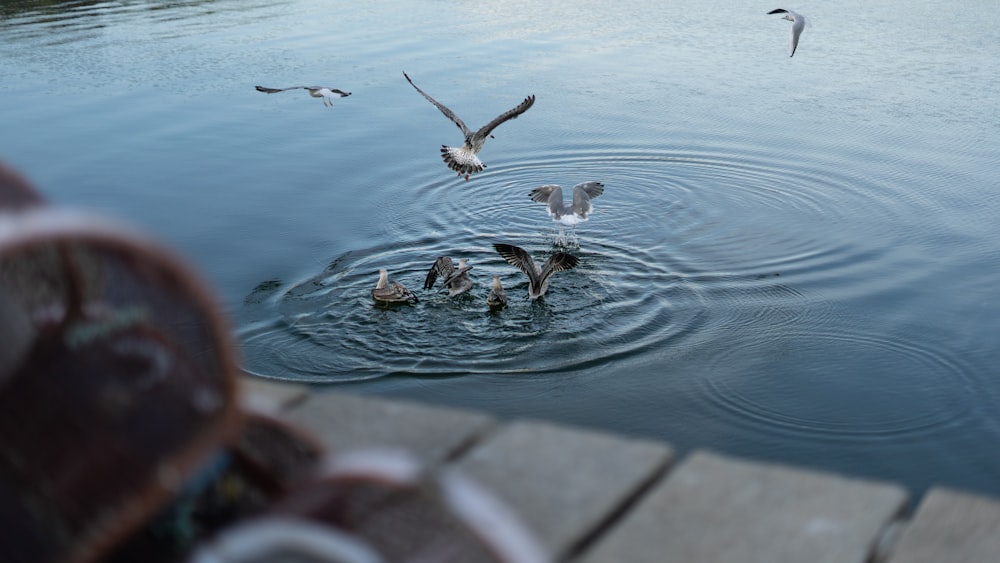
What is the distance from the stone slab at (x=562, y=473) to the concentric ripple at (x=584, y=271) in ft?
16.5

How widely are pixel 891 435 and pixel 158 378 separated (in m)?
5.57

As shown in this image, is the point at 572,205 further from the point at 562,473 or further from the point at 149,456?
the point at 149,456

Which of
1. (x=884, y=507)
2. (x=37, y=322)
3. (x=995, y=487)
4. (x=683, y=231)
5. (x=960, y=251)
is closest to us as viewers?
(x=37, y=322)

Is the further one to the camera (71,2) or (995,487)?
(71,2)

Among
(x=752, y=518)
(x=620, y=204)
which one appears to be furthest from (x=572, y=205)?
(x=752, y=518)

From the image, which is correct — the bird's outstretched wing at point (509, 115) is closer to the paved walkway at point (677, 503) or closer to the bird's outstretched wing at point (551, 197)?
the bird's outstretched wing at point (551, 197)

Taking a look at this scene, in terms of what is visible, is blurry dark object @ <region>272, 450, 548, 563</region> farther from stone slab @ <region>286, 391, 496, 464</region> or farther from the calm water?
the calm water

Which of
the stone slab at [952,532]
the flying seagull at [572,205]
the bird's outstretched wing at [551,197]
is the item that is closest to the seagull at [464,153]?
the bird's outstretched wing at [551,197]

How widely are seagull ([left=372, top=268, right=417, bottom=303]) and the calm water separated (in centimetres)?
12

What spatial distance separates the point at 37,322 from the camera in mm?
1626

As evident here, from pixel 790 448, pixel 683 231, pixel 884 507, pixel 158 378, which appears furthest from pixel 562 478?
pixel 683 231

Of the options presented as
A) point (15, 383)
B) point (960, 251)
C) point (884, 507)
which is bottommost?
point (960, 251)

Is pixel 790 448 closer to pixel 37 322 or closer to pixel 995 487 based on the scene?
pixel 995 487

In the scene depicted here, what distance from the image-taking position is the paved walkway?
1951 millimetres
